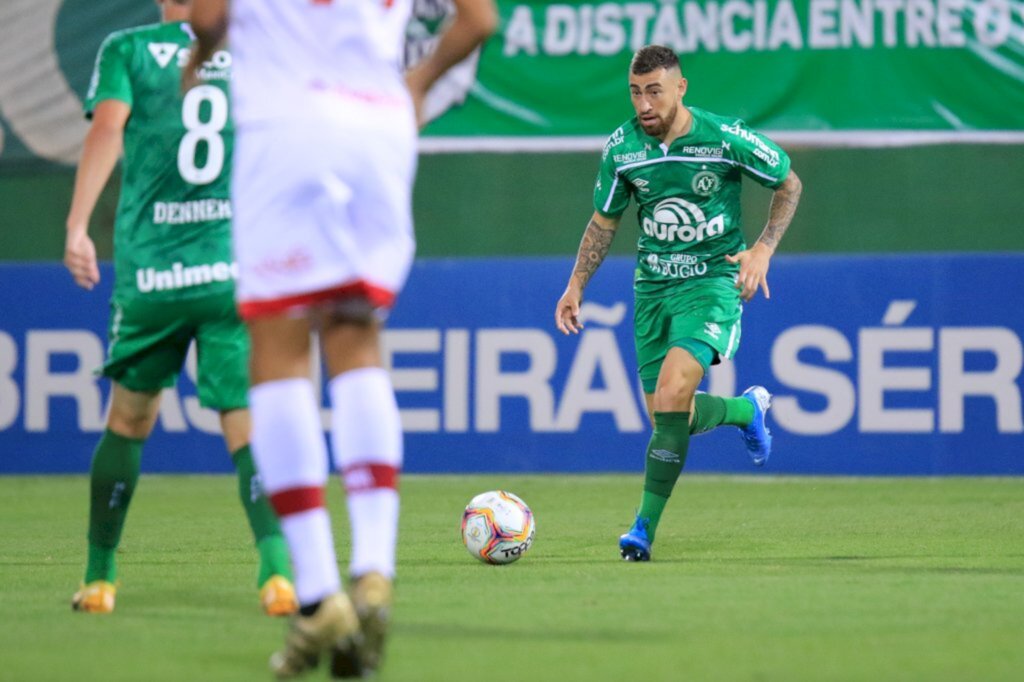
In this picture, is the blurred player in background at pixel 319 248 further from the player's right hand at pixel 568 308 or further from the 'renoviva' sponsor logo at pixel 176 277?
the player's right hand at pixel 568 308

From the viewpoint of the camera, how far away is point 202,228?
17.7 feet

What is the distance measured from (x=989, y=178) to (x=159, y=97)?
29.6ft

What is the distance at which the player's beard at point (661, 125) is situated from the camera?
7.46m

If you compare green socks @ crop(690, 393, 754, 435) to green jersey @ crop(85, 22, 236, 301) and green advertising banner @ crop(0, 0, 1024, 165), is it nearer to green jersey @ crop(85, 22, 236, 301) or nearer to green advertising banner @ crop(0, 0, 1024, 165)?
green jersey @ crop(85, 22, 236, 301)

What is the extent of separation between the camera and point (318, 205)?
3963 millimetres

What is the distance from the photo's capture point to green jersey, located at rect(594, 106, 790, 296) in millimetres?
7555

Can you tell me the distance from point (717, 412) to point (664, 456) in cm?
81

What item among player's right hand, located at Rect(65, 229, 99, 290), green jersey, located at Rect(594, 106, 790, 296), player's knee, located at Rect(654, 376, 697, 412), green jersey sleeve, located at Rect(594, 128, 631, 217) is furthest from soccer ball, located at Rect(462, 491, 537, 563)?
player's right hand, located at Rect(65, 229, 99, 290)

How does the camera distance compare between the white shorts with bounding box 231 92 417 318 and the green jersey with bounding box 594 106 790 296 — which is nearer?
the white shorts with bounding box 231 92 417 318

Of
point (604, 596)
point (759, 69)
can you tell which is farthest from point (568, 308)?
point (759, 69)

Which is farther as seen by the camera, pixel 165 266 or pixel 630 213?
pixel 630 213

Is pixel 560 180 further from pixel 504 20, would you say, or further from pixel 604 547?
pixel 604 547

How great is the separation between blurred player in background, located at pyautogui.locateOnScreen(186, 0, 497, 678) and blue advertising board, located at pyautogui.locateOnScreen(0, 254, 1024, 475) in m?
7.22

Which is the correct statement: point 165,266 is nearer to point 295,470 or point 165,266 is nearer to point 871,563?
point 295,470
